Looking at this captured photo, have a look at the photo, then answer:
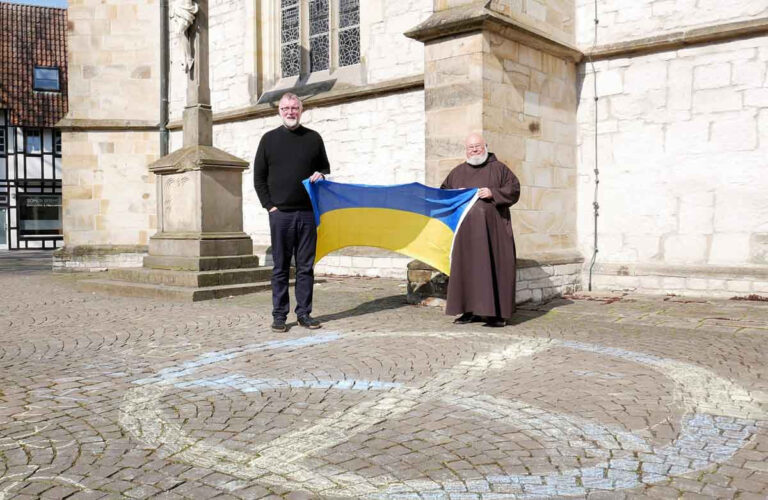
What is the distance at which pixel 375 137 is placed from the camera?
11562mm

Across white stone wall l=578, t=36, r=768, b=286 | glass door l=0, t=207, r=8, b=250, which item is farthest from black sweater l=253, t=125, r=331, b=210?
glass door l=0, t=207, r=8, b=250

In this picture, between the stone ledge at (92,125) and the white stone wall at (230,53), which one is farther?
the stone ledge at (92,125)

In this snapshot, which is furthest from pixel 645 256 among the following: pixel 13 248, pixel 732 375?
pixel 13 248

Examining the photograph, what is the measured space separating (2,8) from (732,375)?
3539cm

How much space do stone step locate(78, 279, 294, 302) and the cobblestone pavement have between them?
1.90 m

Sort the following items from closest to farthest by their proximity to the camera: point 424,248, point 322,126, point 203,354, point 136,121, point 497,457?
point 497,457 → point 203,354 → point 424,248 → point 322,126 → point 136,121

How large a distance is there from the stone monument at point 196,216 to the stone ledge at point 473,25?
346 cm

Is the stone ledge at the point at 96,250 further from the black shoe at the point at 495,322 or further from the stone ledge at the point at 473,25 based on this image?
the black shoe at the point at 495,322

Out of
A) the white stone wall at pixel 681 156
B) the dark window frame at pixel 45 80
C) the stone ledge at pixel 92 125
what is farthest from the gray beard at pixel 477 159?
the dark window frame at pixel 45 80

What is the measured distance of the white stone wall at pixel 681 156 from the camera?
790 cm

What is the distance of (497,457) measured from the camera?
2.89m

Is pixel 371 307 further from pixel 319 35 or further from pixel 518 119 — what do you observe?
pixel 319 35

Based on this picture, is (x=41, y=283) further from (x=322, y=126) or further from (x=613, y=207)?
(x=613, y=207)

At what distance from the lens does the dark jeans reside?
6.24 m
